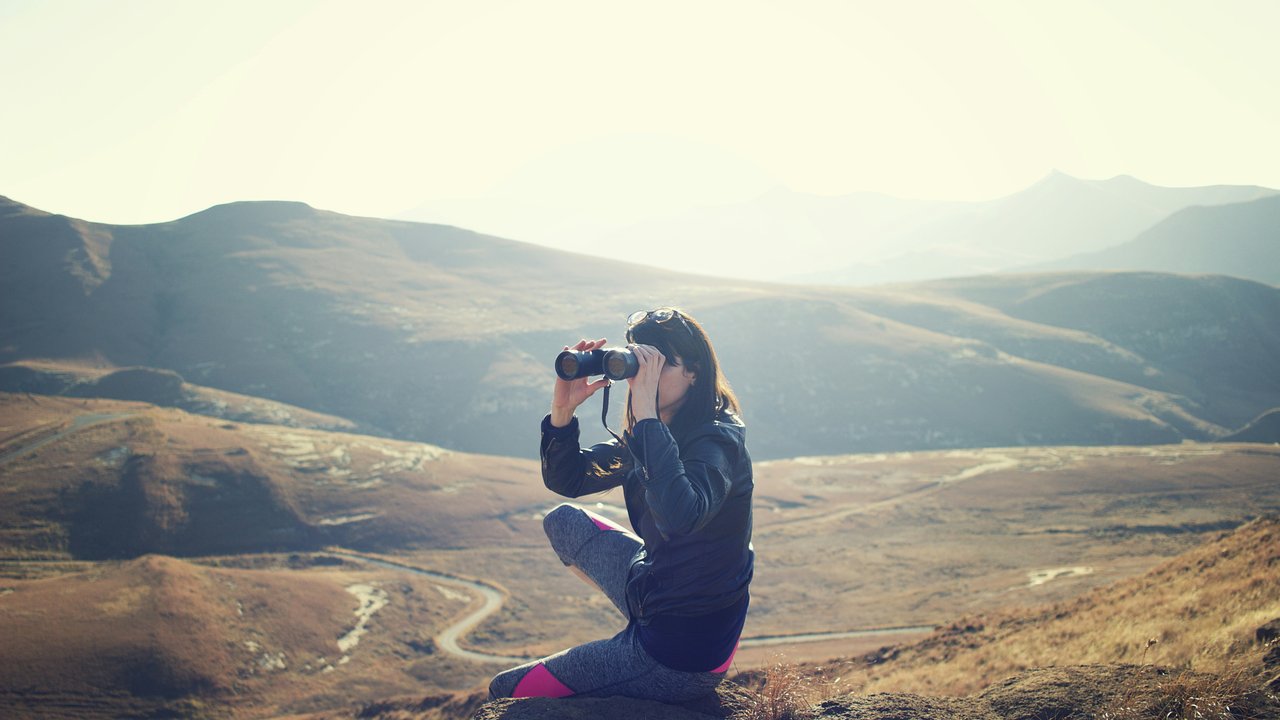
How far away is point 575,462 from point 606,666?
109 centimetres

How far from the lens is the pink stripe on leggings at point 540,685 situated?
381 centimetres

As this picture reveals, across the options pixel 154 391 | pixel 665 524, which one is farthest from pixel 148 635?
pixel 154 391

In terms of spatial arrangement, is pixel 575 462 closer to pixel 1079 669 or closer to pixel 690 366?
pixel 690 366

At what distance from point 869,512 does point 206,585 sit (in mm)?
37172

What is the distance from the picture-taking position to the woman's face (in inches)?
142

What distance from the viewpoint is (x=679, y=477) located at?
3.01 meters

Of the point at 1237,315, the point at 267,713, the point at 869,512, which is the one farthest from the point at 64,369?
the point at 1237,315

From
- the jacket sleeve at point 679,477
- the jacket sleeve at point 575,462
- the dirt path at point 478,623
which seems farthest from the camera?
the dirt path at point 478,623

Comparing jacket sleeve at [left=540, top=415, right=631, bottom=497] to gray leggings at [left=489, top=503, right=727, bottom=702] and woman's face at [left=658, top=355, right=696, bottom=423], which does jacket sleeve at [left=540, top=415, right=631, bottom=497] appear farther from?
woman's face at [left=658, top=355, right=696, bottom=423]

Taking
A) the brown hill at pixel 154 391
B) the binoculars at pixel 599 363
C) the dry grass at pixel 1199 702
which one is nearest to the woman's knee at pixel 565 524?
the binoculars at pixel 599 363

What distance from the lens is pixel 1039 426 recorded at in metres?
75.4

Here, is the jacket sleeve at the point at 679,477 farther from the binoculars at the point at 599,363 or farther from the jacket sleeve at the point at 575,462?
the jacket sleeve at the point at 575,462

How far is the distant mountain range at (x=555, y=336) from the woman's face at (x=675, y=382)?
6550 centimetres

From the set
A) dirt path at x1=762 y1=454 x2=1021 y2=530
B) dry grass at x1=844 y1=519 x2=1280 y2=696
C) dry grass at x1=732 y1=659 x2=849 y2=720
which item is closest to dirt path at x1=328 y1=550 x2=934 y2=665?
dry grass at x1=844 y1=519 x2=1280 y2=696
